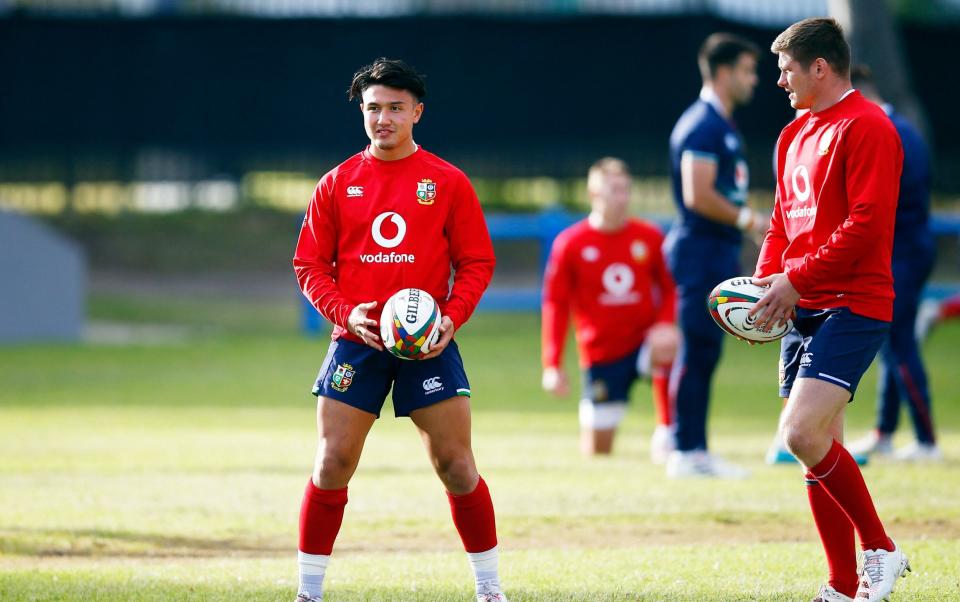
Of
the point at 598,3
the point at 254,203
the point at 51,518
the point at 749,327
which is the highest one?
the point at 598,3

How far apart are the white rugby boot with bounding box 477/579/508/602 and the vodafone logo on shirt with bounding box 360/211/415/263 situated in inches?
48.0

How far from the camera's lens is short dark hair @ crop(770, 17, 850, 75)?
529cm

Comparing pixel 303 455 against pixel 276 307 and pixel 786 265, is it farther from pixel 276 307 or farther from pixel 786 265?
pixel 276 307

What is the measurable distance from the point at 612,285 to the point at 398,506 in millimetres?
2913

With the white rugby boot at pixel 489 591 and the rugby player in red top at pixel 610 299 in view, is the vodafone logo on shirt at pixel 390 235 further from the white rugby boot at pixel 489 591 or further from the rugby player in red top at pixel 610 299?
the rugby player in red top at pixel 610 299

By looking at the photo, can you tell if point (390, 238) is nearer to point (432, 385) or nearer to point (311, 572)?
point (432, 385)

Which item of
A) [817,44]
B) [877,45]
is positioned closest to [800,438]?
[817,44]

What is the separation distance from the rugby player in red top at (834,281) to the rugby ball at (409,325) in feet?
3.87

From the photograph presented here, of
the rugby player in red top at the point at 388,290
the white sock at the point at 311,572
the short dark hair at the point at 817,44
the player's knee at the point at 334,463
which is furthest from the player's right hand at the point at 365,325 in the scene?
the short dark hair at the point at 817,44

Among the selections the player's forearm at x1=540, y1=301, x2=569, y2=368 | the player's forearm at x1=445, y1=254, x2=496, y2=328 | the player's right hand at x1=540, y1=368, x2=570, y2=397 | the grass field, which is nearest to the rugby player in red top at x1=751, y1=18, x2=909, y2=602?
the grass field

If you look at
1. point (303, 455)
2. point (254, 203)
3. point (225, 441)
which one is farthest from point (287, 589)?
point (254, 203)

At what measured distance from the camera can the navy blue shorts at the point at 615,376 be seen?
1012 cm

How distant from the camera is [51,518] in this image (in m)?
7.43

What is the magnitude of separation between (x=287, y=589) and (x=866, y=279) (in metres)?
2.51
